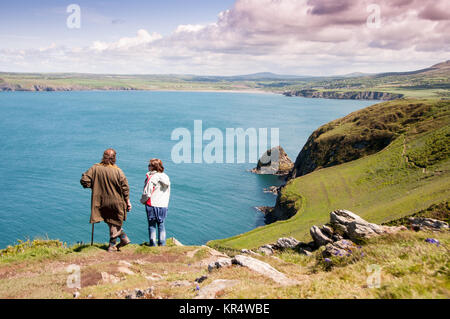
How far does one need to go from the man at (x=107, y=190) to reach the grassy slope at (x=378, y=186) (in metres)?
26.9

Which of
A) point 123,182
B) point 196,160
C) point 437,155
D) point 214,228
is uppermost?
point 123,182

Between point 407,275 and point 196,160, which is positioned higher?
point 407,275

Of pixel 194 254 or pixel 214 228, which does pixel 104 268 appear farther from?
pixel 214 228

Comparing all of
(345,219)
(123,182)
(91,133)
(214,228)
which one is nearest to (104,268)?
(123,182)

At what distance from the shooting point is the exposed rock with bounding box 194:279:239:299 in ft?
25.0

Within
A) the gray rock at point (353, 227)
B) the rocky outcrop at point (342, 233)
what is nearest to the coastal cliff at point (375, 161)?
the gray rock at point (353, 227)

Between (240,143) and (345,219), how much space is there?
114m

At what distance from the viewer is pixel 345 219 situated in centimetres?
1806

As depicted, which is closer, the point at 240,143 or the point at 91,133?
the point at 240,143

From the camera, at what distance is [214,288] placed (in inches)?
323

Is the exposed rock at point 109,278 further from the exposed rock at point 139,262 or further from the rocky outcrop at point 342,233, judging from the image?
the rocky outcrop at point 342,233

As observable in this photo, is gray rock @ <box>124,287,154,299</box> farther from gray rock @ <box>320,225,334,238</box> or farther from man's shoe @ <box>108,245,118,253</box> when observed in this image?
gray rock @ <box>320,225,334,238</box>
